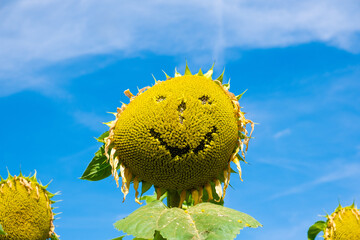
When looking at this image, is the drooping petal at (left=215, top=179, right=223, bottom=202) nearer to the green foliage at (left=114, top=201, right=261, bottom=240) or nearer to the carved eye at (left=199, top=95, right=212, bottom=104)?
the green foliage at (left=114, top=201, right=261, bottom=240)

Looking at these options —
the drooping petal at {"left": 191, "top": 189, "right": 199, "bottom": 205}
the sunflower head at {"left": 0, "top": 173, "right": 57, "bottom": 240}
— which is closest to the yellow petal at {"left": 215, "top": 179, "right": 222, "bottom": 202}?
the drooping petal at {"left": 191, "top": 189, "right": 199, "bottom": 205}

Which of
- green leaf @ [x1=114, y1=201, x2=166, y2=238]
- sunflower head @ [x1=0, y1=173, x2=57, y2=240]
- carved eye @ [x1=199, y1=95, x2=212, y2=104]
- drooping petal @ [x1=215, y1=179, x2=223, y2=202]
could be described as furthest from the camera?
sunflower head @ [x1=0, y1=173, x2=57, y2=240]

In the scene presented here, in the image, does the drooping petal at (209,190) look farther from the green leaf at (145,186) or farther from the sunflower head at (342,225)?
the sunflower head at (342,225)

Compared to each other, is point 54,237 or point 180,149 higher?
point 180,149

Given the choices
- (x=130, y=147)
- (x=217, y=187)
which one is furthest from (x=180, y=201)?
(x=130, y=147)

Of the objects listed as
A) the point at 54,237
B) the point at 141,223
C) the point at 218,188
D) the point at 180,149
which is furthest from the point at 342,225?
the point at 54,237

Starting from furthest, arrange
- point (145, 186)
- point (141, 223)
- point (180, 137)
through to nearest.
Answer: point (145, 186) → point (180, 137) → point (141, 223)

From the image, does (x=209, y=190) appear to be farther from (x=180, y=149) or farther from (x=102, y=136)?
(x=102, y=136)

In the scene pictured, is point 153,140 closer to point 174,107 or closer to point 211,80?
point 174,107
